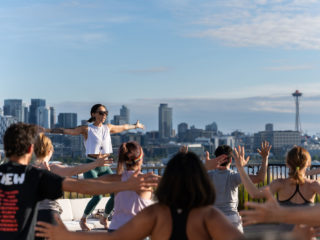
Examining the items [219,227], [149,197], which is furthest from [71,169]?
[219,227]

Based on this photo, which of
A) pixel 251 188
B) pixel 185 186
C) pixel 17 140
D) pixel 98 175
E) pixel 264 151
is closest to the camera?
pixel 185 186

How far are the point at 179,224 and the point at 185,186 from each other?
211 mm

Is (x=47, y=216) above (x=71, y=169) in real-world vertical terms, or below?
below

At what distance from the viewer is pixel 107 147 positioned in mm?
9656

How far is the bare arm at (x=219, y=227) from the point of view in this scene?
121 inches

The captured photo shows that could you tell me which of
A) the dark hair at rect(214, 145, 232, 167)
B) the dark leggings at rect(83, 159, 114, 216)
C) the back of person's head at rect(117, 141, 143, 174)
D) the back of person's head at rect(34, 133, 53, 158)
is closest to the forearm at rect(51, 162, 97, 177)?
the back of person's head at rect(34, 133, 53, 158)

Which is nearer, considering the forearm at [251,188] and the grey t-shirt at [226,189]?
the forearm at [251,188]

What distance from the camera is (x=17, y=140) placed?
12.9 feet

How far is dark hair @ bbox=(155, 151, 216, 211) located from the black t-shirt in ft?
3.13

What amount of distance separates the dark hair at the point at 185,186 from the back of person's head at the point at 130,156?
1997mm

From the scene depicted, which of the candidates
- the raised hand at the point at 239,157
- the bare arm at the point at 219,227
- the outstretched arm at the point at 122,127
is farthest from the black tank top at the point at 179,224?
the outstretched arm at the point at 122,127

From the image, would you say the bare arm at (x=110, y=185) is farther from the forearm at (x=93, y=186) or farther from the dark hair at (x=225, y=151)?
the dark hair at (x=225, y=151)

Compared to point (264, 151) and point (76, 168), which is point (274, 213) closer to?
point (76, 168)

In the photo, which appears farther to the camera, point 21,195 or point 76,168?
point 76,168
